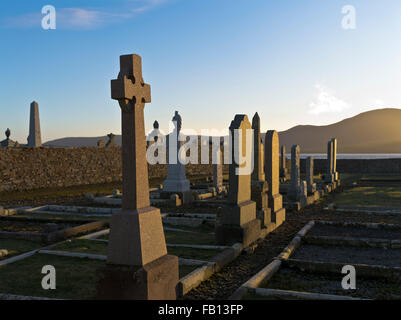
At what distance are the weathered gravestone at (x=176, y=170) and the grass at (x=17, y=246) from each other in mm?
6765

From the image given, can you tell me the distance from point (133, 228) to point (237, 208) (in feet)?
11.3

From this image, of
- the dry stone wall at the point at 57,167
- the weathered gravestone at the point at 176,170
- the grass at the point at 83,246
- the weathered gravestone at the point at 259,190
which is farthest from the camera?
the dry stone wall at the point at 57,167

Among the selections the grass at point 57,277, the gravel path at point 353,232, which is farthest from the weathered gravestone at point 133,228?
the gravel path at point 353,232

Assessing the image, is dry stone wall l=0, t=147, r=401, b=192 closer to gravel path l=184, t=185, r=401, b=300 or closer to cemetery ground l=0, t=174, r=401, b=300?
cemetery ground l=0, t=174, r=401, b=300

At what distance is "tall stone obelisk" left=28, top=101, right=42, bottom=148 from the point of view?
19.9 m

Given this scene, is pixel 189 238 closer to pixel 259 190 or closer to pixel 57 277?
pixel 259 190

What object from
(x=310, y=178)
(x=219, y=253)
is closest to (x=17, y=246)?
(x=219, y=253)

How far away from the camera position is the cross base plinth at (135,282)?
149 inches

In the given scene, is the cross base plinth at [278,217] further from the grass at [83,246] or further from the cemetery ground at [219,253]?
the grass at [83,246]

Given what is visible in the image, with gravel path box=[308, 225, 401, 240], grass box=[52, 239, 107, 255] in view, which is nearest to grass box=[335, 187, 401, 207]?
gravel path box=[308, 225, 401, 240]

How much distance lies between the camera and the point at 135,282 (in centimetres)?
381
